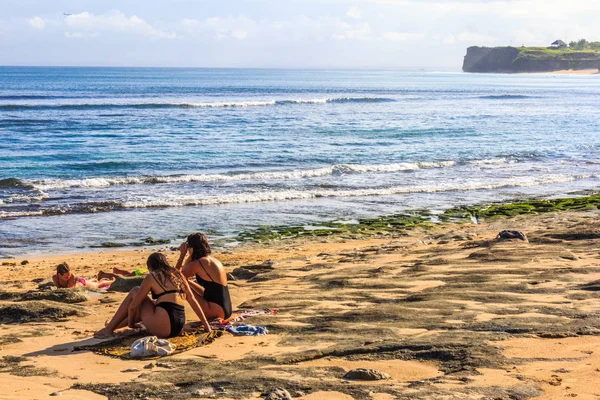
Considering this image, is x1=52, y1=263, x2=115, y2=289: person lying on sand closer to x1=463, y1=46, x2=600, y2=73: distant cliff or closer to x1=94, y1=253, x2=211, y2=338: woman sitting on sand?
x1=94, y1=253, x2=211, y2=338: woman sitting on sand

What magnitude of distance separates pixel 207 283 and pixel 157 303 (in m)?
0.80

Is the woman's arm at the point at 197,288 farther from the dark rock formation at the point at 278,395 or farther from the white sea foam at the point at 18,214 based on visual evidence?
the white sea foam at the point at 18,214

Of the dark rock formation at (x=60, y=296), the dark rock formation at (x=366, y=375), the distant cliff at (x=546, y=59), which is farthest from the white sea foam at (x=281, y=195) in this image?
the distant cliff at (x=546, y=59)

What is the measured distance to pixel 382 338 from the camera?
22.7 feet

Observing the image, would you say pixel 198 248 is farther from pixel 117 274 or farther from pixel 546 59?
pixel 546 59

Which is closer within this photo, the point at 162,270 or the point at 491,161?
the point at 162,270

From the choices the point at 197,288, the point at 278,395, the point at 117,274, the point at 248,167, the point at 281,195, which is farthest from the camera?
the point at 248,167

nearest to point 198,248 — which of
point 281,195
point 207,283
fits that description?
point 207,283

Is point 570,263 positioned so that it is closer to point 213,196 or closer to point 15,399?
point 15,399

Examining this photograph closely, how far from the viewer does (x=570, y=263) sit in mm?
9812

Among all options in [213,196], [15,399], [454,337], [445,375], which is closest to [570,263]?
[454,337]

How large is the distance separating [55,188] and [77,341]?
52.0ft

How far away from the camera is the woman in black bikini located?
320 inches

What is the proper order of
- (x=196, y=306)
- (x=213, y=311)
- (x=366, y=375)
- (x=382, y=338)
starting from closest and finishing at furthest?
(x=366, y=375) → (x=382, y=338) → (x=196, y=306) → (x=213, y=311)
